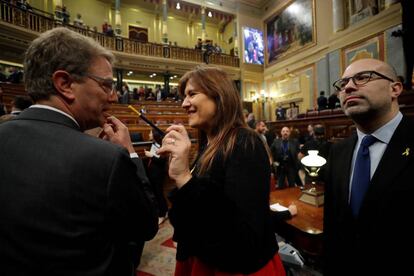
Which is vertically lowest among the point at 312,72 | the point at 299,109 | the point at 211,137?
the point at 211,137

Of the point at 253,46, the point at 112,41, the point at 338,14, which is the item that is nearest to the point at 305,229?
the point at 338,14

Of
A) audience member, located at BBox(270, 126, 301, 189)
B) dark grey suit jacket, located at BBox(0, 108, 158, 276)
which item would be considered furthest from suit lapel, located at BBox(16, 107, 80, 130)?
audience member, located at BBox(270, 126, 301, 189)

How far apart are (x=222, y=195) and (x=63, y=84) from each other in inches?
27.9

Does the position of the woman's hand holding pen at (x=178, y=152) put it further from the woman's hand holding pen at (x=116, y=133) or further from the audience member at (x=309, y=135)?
the audience member at (x=309, y=135)

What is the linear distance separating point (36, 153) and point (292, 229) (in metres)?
1.65

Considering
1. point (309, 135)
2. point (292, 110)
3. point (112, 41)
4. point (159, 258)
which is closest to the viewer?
point (159, 258)

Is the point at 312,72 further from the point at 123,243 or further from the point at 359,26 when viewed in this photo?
the point at 123,243

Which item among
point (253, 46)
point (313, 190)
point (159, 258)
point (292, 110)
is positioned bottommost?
point (159, 258)

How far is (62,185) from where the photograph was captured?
0.70 m

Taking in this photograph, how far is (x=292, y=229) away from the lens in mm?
1726

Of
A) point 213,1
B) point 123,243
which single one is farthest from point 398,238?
point 213,1

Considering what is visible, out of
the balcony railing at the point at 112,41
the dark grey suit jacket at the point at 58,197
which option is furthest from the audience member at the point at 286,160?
the balcony railing at the point at 112,41

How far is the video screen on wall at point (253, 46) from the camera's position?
15008 mm

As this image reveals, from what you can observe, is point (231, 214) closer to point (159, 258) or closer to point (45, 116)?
point (45, 116)
